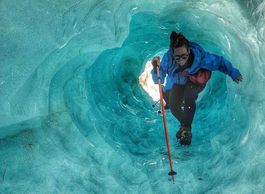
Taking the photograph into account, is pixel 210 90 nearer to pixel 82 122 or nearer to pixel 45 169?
pixel 82 122

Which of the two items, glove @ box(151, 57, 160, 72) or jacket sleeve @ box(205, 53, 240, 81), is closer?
jacket sleeve @ box(205, 53, 240, 81)

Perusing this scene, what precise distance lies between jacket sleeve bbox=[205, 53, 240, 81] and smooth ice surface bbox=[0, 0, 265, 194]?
12 cm

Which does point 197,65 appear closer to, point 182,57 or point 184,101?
point 182,57

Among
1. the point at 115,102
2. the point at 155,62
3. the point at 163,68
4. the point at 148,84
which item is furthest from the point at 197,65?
the point at 115,102

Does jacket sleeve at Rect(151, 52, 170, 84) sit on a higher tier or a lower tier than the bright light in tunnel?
higher

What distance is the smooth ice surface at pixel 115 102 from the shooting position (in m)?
5.15

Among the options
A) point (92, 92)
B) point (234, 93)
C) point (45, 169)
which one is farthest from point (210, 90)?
point (45, 169)

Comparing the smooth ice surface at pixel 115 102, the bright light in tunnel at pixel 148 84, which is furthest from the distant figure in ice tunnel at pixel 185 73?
the bright light in tunnel at pixel 148 84

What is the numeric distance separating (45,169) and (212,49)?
2999 mm

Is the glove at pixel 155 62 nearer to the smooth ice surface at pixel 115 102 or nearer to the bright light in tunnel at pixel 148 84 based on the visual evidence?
the smooth ice surface at pixel 115 102

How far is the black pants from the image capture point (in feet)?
19.3

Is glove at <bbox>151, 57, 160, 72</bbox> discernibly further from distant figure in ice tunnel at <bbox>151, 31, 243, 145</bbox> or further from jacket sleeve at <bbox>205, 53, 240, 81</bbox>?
jacket sleeve at <bbox>205, 53, 240, 81</bbox>

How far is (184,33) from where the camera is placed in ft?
17.7

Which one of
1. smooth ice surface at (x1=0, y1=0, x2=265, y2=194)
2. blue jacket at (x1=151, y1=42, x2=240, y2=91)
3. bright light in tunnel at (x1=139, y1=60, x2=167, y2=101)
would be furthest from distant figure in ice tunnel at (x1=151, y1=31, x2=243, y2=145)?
bright light in tunnel at (x1=139, y1=60, x2=167, y2=101)
